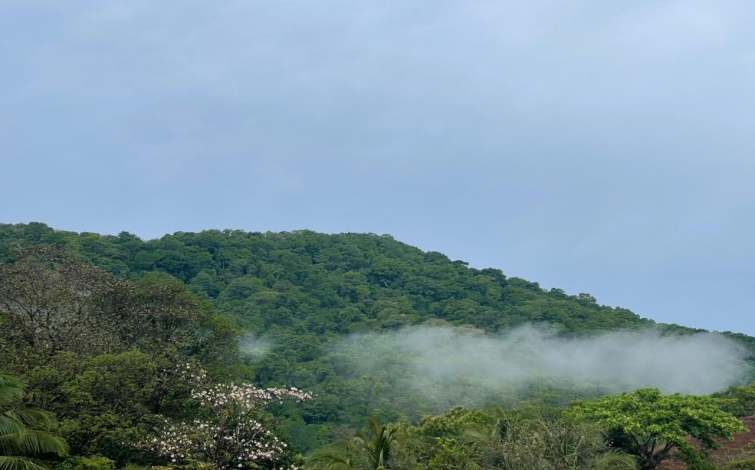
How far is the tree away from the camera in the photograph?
28328 millimetres

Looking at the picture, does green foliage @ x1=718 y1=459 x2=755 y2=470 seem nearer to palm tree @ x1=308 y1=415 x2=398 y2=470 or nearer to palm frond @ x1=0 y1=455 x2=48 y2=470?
palm tree @ x1=308 y1=415 x2=398 y2=470

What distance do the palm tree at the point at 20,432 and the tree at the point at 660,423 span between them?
60.2 feet

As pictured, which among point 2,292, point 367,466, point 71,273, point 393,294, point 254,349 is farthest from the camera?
point 393,294

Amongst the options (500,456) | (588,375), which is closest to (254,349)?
(588,375)

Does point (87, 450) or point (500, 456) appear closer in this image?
point (500, 456)

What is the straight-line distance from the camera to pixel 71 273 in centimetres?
3098

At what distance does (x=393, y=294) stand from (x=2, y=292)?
2574 inches

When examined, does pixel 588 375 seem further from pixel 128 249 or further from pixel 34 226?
pixel 34 226

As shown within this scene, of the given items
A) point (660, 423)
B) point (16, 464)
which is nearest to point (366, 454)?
point (16, 464)

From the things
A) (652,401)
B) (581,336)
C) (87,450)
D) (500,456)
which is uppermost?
(581,336)

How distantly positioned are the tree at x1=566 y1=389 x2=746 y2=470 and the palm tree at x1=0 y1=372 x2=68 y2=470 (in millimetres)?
18335

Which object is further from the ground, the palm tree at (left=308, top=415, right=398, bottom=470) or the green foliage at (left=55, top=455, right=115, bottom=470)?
the palm tree at (left=308, top=415, right=398, bottom=470)

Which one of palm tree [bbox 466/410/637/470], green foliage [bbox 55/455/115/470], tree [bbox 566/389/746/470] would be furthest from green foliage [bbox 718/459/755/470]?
green foliage [bbox 55/455/115/470]

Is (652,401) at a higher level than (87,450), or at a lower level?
higher
